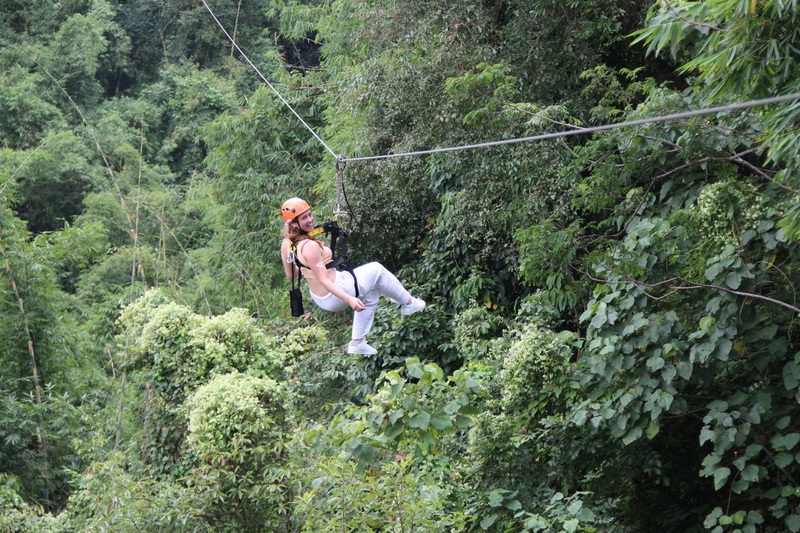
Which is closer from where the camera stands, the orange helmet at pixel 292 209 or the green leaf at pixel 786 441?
the green leaf at pixel 786 441

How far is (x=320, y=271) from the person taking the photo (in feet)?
16.0

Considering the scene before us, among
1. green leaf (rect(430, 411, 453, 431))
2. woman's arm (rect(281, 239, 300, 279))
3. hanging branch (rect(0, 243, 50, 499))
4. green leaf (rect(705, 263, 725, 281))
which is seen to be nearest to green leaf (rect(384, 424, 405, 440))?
green leaf (rect(430, 411, 453, 431))

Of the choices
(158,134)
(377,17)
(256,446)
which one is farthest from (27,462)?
(158,134)

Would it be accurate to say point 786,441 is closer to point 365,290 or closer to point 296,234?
point 365,290

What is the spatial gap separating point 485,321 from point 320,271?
2.20 m

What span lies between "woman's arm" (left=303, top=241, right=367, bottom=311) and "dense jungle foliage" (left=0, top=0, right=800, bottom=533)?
76cm

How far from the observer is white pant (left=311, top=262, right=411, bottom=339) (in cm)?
502

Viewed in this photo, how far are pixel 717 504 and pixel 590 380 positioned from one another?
123 cm

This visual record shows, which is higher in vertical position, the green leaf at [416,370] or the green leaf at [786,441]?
the green leaf at [416,370]

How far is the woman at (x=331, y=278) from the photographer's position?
4855mm

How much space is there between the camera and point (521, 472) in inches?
201

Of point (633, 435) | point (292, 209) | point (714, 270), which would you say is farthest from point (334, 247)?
point (714, 270)

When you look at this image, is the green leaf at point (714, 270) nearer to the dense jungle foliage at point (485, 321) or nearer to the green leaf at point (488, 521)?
the dense jungle foliage at point (485, 321)

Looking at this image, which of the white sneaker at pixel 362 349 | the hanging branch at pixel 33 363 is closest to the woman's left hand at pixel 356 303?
the white sneaker at pixel 362 349
